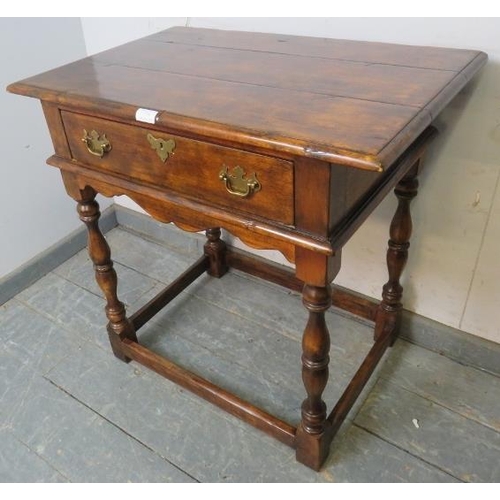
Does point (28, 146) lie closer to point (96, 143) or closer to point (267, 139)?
point (96, 143)

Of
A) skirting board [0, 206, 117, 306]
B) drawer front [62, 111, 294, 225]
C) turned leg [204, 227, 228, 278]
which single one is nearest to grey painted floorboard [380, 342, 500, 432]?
turned leg [204, 227, 228, 278]

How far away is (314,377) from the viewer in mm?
1011

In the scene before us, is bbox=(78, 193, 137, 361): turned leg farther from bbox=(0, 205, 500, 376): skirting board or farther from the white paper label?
bbox=(0, 205, 500, 376): skirting board

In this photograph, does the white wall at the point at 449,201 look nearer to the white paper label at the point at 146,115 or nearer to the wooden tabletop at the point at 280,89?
the wooden tabletop at the point at 280,89

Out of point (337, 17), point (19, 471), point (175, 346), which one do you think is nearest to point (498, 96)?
point (337, 17)

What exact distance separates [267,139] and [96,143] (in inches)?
15.7

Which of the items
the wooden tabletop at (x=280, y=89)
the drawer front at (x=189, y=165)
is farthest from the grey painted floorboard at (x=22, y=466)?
the wooden tabletop at (x=280, y=89)

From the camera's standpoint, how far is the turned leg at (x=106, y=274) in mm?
1165

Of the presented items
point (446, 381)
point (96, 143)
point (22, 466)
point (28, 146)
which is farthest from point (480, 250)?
point (28, 146)

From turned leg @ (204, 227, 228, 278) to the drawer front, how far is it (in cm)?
64

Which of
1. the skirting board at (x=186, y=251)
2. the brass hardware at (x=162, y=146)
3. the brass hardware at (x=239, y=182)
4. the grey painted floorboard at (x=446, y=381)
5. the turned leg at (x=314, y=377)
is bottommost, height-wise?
the grey painted floorboard at (x=446, y=381)

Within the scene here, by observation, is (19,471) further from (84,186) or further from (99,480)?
(84,186)

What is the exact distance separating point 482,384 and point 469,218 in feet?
1.43

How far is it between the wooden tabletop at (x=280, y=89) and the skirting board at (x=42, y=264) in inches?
32.6
